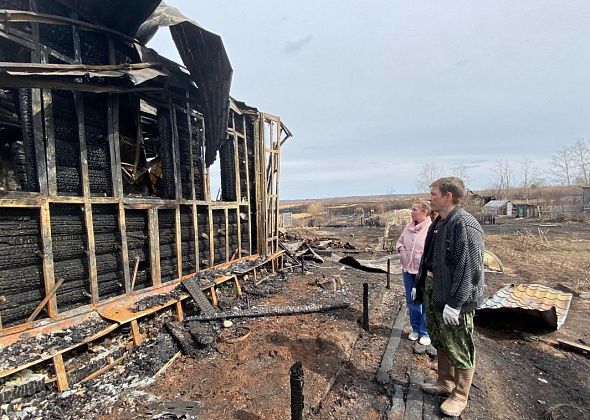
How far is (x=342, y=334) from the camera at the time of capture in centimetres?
513

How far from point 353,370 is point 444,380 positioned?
44.4 inches

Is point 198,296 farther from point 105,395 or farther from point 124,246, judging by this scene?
point 105,395

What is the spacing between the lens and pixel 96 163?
4430 mm

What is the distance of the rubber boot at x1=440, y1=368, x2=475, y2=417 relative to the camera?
305 cm

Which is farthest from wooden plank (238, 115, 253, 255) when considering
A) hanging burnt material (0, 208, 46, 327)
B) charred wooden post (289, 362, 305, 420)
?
charred wooden post (289, 362, 305, 420)

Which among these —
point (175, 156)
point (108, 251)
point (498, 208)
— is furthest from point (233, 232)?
point (498, 208)

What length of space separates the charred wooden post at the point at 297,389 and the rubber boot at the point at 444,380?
74.2 inches

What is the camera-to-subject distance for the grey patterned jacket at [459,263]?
2.85m

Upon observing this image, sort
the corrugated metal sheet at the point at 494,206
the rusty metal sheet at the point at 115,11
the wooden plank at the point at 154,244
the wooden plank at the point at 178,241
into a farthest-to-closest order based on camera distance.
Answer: the corrugated metal sheet at the point at 494,206 → the wooden plank at the point at 178,241 → the wooden plank at the point at 154,244 → the rusty metal sheet at the point at 115,11

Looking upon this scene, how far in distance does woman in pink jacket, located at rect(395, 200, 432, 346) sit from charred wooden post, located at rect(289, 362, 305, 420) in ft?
9.19

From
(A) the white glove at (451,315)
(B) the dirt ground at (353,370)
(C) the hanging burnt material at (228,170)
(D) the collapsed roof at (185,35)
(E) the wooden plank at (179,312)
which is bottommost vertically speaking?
(B) the dirt ground at (353,370)

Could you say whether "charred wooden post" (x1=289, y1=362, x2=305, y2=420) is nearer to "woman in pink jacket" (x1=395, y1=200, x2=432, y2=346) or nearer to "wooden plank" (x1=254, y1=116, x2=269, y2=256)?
"woman in pink jacket" (x1=395, y1=200, x2=432, y2=346)

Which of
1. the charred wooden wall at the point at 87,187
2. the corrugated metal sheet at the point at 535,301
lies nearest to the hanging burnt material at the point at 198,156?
the charred wooden wall at the point at 87,187

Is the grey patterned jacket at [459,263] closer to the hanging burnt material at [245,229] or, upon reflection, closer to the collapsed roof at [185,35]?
the collapsed roof at [185,35]
